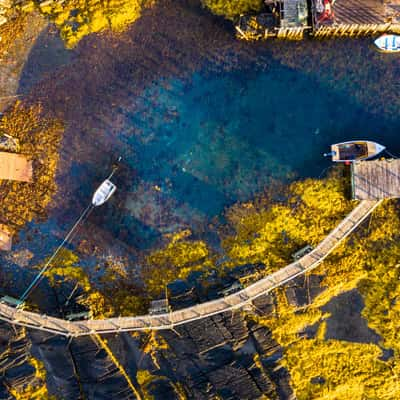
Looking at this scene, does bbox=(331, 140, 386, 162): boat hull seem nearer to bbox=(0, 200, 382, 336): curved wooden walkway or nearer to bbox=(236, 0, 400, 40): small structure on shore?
bbox=(0, 200, 382, 336): curved wooden walkway

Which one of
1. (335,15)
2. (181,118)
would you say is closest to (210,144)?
(181,118)

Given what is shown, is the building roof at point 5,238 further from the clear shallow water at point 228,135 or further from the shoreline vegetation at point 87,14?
the shoreline vegetation at point 87,14

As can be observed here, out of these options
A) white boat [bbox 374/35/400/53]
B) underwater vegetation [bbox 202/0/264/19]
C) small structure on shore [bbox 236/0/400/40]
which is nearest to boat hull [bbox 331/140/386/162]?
white boat [bbox 374/35/400/53]

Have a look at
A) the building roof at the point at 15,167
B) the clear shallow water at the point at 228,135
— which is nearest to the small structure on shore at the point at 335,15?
the clear shallow water at the point at 228,135

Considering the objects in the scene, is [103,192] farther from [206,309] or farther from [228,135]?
[206,309]

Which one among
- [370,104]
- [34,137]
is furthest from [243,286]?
[34,137]

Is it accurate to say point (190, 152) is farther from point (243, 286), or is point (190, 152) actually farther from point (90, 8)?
point (90, 8)
